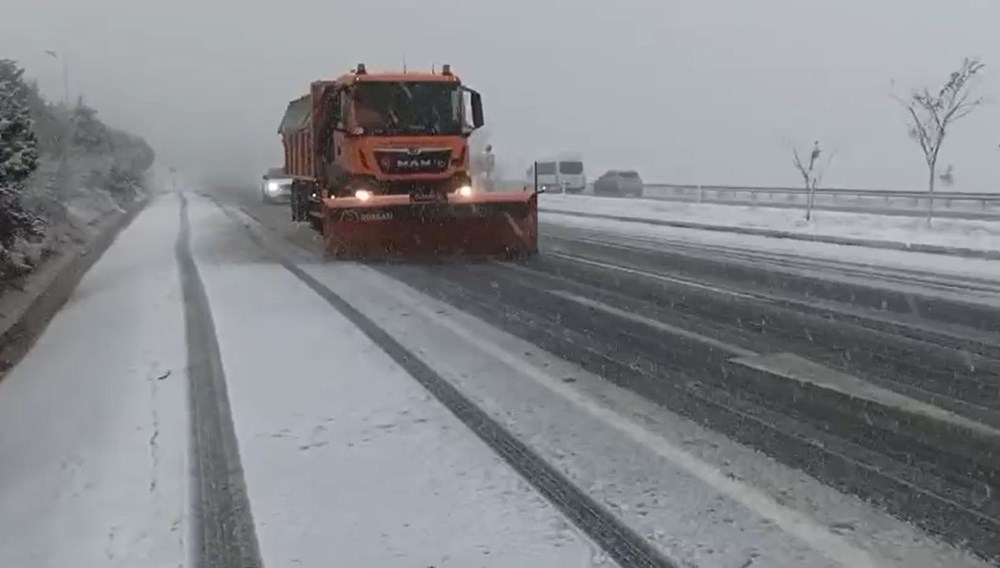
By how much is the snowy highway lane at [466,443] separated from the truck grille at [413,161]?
21.8 ft

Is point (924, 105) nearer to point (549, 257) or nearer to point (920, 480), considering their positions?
point (549, 257)

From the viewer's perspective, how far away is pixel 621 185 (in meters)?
50.9

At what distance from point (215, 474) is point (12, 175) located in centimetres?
980

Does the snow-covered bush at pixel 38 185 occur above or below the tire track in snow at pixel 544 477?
above

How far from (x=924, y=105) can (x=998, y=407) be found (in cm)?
2165

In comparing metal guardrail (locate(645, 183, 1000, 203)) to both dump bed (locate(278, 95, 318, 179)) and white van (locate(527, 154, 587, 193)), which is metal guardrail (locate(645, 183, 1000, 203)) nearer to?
white van (locate(527, 154, 587, 193))

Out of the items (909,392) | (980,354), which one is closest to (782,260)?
(980,354)

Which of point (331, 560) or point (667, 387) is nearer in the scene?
point (331, 560)

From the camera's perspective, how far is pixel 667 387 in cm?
689

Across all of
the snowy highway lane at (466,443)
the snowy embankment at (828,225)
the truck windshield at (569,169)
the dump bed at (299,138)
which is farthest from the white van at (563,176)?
the snowy highway lane at (466,443)

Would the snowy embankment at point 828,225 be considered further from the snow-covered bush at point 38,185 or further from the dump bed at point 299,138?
the snow-covered bush at point 38,185

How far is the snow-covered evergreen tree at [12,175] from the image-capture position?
12.2 metres

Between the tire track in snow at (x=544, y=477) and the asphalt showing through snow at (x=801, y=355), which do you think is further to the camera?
the asphalt showing through snow at (x=801, y=355)

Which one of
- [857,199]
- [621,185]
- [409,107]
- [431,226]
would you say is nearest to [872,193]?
[857,199]
